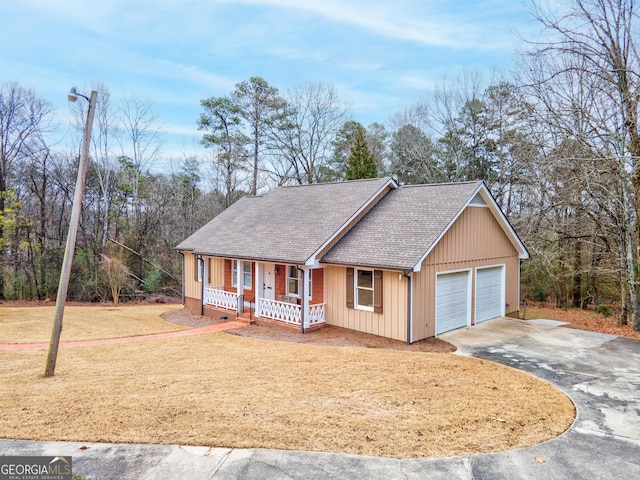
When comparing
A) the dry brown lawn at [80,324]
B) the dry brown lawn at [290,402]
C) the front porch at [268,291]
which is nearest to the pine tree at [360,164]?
the front porch at [268,291]

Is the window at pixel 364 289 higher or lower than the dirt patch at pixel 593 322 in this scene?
higher

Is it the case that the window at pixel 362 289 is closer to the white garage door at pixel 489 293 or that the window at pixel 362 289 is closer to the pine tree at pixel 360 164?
the white garage door at pixel 489 293

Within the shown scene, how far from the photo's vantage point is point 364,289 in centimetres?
1271

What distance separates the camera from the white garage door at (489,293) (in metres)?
14.4

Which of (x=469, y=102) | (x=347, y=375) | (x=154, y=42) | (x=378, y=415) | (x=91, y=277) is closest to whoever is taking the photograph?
(x=378, y=415)

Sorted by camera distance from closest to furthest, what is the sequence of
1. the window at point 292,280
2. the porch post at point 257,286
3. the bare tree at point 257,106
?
the porch post at point 257,286, the window at point 292,280, the bare tree at point 257,106

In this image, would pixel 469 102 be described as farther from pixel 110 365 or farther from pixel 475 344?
pixel 110 365

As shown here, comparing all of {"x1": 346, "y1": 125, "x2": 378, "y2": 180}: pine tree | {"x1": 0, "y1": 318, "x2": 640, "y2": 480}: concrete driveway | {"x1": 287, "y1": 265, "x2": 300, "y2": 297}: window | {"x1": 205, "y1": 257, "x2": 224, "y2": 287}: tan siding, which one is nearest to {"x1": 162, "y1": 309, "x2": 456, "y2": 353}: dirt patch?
{"x1": 287, "y1": 265, "x2": 300, "y2": 297}: window

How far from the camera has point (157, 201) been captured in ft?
96.2

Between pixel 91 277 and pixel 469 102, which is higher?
pixel 469 102

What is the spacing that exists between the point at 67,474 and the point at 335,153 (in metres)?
32.4

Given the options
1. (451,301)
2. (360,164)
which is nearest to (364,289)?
(451,301)

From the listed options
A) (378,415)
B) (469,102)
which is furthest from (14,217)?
(469,102)

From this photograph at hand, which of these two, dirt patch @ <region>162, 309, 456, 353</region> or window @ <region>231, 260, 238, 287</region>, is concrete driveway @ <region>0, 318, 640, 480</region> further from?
window @ <region>231, 260, 238, 287</region>
